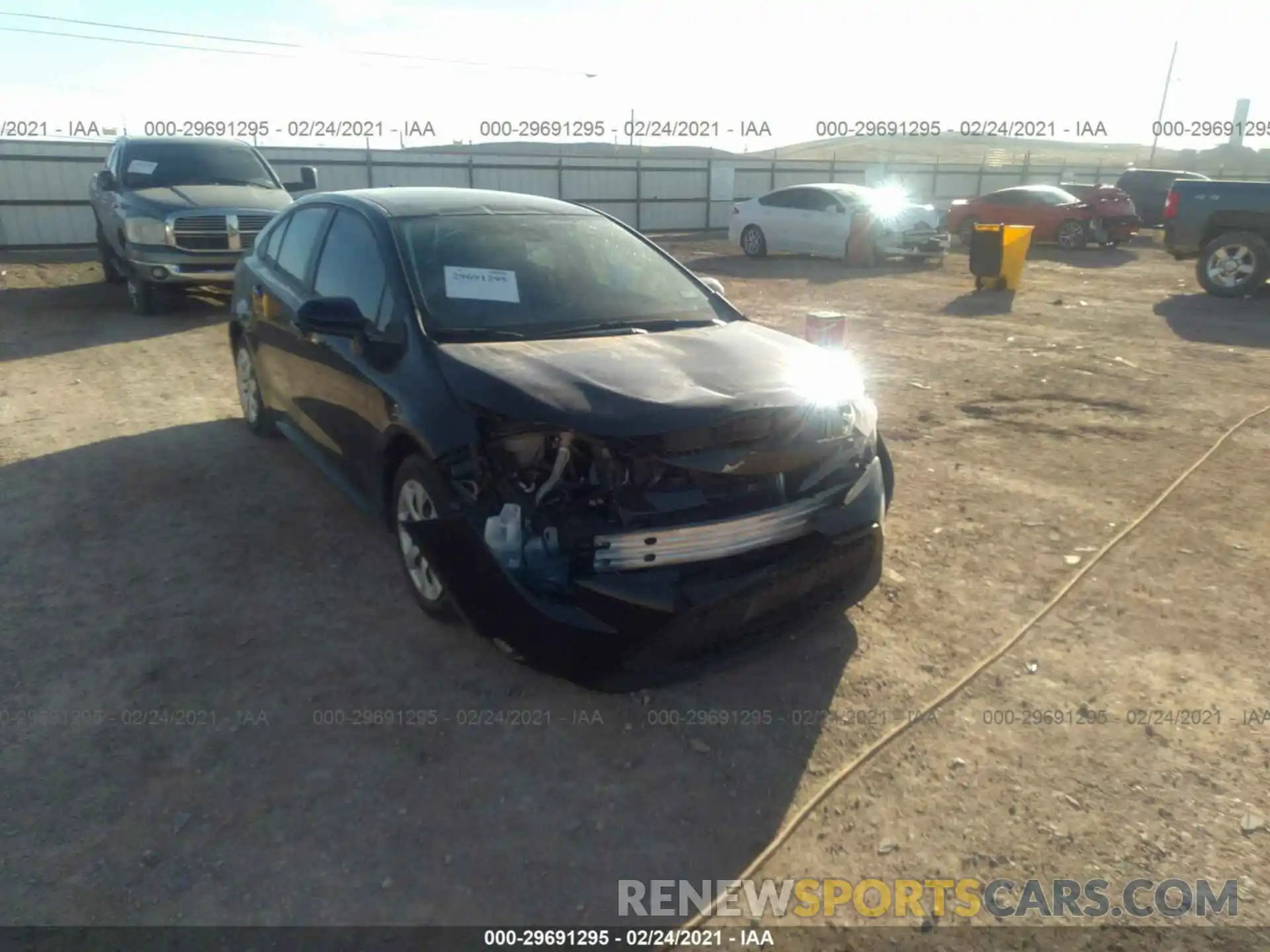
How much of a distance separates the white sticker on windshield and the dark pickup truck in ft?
37.3

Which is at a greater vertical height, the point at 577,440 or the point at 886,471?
the point at 577,440

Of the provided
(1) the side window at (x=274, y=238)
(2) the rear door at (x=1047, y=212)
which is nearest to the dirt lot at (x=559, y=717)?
(1) the side window at (x=274, y=238)

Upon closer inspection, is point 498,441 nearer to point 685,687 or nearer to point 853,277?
point 685,687

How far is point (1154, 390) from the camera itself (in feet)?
24.3

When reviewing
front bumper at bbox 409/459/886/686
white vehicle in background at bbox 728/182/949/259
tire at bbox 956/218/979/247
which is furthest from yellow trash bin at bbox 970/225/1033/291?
front bumper at bbox 409/459/886/686

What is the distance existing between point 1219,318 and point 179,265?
40.4 ft

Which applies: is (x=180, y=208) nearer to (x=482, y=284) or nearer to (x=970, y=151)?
(x=482, y=284)

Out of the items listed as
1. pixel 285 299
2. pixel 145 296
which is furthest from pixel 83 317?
pixel 285 299

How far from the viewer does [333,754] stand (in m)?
2.96

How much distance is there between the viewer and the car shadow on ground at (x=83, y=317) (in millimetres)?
9086

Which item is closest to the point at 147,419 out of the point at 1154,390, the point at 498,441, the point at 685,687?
the point at 498,441

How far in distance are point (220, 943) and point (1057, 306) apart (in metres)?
12.3

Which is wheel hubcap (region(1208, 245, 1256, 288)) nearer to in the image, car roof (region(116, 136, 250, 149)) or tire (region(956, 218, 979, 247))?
tire (region(956, 218, 979, 247))

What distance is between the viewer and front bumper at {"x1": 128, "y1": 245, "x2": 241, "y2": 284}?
32.4 ft
